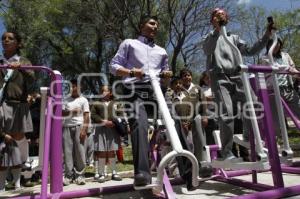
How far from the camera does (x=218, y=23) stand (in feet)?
16.4

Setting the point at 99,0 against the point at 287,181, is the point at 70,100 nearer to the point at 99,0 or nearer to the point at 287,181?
the point at 287,181

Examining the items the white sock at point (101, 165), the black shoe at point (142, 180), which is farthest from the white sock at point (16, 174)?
the black shoe at point (142, 180)

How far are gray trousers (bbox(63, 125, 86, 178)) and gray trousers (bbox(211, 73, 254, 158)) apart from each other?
2977 mm

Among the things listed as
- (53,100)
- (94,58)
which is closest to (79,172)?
(53,100)

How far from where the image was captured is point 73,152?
731 cm

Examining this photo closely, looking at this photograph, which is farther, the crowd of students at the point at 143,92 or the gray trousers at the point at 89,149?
the gray trousers at the point at 89,149

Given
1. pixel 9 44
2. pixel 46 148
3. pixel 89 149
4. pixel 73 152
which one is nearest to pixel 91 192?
pixel 46 148

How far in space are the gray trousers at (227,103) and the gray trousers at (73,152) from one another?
2.98 meters

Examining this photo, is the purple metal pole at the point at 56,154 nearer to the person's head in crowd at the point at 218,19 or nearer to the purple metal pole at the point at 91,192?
the purple metal pole at the point at 91,192

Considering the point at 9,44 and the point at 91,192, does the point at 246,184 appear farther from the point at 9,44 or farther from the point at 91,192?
the point at 9,44

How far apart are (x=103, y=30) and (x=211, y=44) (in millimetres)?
17331

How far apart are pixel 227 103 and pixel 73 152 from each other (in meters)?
3.34

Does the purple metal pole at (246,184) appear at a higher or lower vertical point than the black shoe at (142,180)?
lower

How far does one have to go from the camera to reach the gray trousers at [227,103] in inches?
195
